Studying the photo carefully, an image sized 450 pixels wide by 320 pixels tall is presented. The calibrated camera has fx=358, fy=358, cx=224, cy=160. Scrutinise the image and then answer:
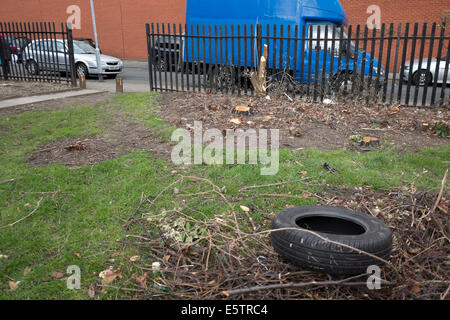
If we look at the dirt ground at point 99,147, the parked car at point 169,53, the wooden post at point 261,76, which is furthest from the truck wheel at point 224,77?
the dirt ground at point 99,147

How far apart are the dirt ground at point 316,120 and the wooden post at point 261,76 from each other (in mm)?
487

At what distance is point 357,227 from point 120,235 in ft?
7.57

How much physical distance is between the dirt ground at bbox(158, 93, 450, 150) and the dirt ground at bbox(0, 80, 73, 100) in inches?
198

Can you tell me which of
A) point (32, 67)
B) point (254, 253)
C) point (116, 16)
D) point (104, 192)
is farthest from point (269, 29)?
point (116, 16)

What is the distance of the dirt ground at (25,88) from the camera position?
1088 centimetres

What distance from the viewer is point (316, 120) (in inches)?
284

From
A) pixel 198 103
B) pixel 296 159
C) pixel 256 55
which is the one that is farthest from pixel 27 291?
pixel 256 55

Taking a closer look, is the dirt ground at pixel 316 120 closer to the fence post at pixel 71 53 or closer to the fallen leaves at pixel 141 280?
the fallen leaves at pixel 141 280

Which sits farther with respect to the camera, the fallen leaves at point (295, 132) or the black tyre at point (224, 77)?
the black tyre at point (224, 77)

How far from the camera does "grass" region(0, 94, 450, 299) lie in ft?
10.5

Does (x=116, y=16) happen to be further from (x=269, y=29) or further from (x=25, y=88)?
(x=269, y=29)

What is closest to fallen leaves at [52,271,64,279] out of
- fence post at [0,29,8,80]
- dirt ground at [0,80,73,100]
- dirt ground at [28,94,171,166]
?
dirt ground at [28,94,171,166]

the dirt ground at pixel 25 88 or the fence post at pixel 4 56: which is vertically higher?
the fence post at pixel 4 56

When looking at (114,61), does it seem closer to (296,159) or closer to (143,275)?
(296,159)
